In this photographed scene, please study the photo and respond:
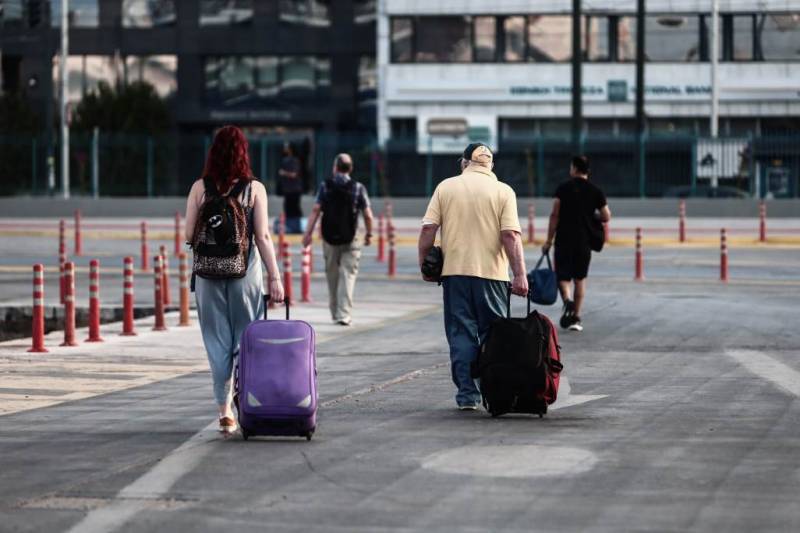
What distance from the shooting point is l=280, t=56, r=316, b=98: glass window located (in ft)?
241

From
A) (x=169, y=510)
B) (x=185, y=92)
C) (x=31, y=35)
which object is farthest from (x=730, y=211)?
(x=169, y=510)

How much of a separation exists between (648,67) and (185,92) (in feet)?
61.7

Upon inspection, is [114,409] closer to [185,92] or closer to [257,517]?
[257,517]

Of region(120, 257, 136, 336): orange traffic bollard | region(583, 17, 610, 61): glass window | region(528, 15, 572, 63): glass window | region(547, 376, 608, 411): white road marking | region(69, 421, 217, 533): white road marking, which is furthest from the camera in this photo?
region(528, 15, 572, 63): glass window

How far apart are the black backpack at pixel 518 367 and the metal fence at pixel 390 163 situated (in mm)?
39621

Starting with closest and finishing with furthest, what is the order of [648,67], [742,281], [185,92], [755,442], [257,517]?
[257,517], [755,442], [742,281], [648,67], [185,92]

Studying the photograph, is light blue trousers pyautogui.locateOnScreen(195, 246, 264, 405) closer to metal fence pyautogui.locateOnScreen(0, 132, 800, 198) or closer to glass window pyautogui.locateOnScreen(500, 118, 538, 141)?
metal fence pyautogui.locateOnScreen(0, 132, 800, 198)

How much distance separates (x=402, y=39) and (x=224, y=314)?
59318 millimetres

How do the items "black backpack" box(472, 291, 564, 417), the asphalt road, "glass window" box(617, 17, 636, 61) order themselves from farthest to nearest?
"glass window" box(617, 17, 636, 61), "black backpack" box(472, 291, 564, 417), the asphalt road

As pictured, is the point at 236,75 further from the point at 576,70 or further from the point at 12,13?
the point at 576,70

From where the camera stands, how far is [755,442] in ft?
34.7

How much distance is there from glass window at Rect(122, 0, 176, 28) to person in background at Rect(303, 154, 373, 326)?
5553 cm

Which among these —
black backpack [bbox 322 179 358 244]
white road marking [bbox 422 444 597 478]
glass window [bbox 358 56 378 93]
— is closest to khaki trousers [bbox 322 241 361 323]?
black backpack [bbox 322 179 358 244]

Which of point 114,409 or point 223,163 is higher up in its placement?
point 223,163
